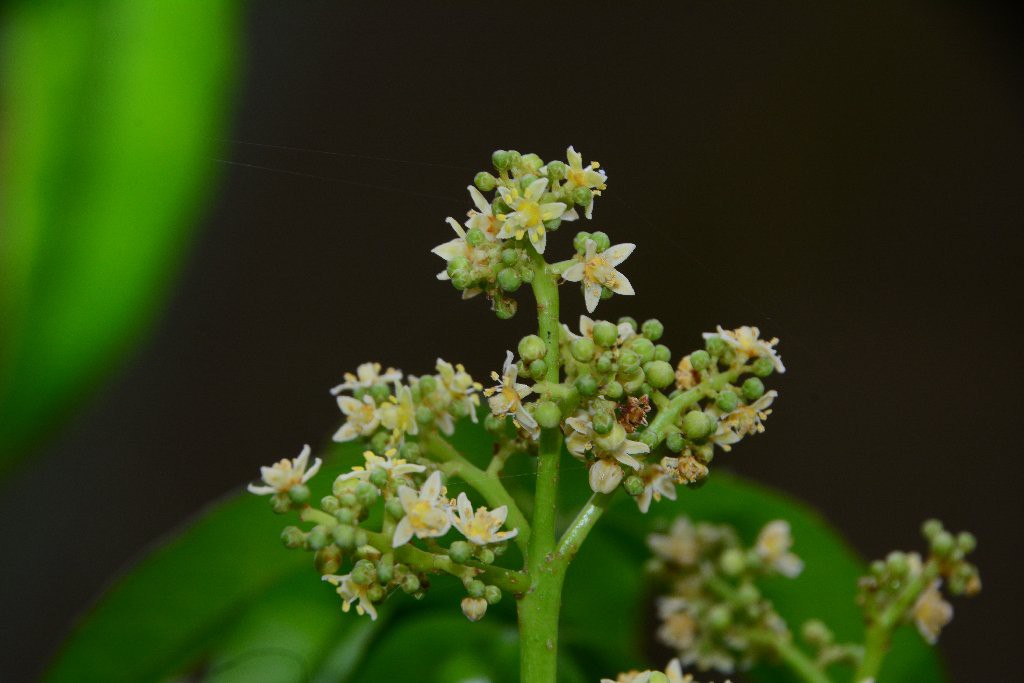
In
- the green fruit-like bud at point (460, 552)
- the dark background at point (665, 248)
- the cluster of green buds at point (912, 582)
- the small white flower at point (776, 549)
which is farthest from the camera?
the dark background at point (665, 248)

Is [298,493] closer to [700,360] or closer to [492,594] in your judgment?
[492,594]

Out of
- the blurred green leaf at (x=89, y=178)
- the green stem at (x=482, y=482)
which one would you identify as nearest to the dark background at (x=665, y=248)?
the blurred green leaf at (x=89, y=178)

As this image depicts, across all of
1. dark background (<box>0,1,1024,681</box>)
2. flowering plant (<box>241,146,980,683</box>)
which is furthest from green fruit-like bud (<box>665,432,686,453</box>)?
dark background (<box>0,1,1024,681</box>)

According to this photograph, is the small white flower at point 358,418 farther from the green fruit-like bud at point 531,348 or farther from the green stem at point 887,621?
the green stem at point 887,621

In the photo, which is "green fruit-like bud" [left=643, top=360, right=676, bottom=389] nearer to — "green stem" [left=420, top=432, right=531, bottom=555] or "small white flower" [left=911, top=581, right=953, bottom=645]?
"green stem" [left=420, top=432, right=531, bottom=555]

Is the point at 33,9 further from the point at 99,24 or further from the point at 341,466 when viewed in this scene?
the point at 341,466
